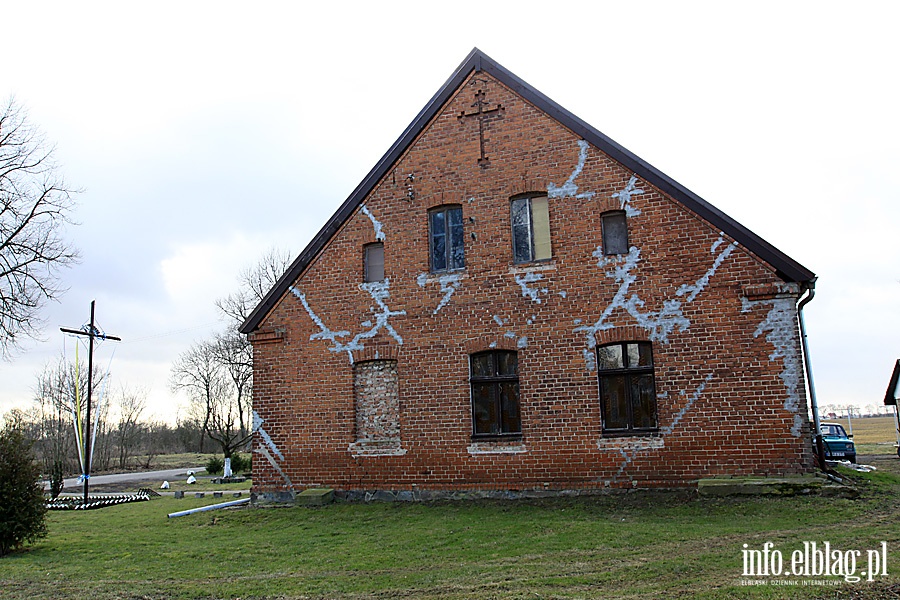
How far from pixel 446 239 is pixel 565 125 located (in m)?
3.23

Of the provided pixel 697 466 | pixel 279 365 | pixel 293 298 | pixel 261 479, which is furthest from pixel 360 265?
pixel 697 466

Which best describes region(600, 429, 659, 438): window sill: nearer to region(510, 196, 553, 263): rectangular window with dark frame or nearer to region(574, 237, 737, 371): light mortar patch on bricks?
region(574, 237, 737, 371): light mortar patch on bricks

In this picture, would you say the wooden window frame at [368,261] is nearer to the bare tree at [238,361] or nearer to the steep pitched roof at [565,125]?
the steep pitched roof at [565,125]

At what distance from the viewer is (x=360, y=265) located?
13961 millimetres

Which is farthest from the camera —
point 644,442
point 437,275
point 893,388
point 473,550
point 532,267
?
point 893,388

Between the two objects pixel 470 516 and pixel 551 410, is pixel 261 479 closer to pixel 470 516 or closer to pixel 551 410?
A: pixel 470 516

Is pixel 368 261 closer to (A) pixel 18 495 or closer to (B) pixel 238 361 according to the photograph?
(A) pixel 18 495

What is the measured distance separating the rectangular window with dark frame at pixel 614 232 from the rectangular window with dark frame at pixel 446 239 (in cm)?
279

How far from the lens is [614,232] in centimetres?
1251

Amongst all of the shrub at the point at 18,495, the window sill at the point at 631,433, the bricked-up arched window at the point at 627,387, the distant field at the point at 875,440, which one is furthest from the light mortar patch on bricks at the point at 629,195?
A: the distant field at the point at 875,440

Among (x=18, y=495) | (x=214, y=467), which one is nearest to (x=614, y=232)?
(x=18, y=495)

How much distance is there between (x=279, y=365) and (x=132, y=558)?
527 cm

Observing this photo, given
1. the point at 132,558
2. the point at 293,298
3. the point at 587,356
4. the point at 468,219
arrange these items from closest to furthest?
the point at 132,558 → the point at 587,356 → the point at 468,219 → the point at 293,298

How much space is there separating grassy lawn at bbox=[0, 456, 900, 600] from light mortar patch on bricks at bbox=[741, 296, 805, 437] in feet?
5.06
